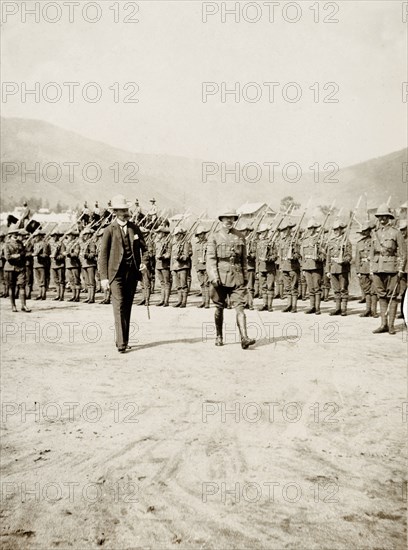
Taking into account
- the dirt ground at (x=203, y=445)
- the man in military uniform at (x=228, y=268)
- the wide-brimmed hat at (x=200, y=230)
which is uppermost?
the wide-brimmed hat at (x=200, y=230)

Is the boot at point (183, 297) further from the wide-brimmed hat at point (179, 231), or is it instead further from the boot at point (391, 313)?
the boot at point (391, 313)

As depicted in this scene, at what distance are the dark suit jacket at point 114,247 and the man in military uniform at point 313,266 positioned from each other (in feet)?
19.1

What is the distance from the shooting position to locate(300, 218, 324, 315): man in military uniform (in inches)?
365

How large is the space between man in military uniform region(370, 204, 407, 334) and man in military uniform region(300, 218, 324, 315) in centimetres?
204

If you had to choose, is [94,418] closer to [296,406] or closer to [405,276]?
[296,406]

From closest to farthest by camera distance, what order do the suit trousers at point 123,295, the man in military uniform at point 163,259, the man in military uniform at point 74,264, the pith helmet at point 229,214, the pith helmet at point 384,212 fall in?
the suit trousers at point 123,295 → the pith helmet at point 229,214 → the pith helmet at point 384,212 → the man in military uniform at point 74,264 → the man in military uniform at point 163,259

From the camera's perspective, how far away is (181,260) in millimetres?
10555

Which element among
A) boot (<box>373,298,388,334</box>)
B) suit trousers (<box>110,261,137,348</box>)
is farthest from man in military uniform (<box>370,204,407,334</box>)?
suit trousers (<box>110,261,137,348</box>)

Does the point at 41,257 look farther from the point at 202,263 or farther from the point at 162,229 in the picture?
the point at 202,263

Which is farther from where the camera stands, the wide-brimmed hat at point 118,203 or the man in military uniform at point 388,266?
the man in military uniform at point 388,266

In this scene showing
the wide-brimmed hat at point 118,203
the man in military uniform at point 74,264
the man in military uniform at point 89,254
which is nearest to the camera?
the wide-brimmed hat at point 118,203

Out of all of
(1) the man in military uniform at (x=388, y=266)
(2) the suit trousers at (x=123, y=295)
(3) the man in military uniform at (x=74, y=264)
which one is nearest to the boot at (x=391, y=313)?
(1) the man in military uniform at (x=388, y=266)

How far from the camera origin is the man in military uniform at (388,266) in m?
6.97

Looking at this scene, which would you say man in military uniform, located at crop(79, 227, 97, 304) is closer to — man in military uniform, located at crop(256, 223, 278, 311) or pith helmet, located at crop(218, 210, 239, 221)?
pith helmet, located at crop(218, 210, 239, 221)
